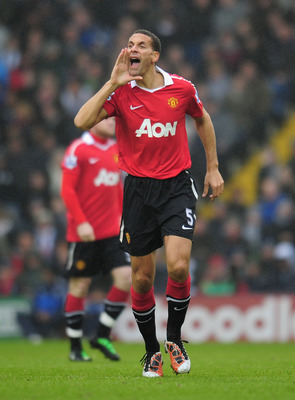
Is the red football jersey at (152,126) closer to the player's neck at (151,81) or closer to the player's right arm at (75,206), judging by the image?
the player's neck at (151,81)

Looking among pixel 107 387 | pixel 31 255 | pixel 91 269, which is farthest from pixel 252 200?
pixel 107 387

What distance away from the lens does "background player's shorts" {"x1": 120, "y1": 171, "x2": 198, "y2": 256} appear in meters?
6.48

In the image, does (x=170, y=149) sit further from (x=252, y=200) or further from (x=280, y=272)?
(x=252, y=200)

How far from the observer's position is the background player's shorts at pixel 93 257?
9.31m

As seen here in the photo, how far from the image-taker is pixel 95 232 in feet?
30.6

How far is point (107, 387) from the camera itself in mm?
→ 5719


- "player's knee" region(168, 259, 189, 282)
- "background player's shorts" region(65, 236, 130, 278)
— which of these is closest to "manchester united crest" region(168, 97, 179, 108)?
"player's knee" region(168, 259, 189, 282)

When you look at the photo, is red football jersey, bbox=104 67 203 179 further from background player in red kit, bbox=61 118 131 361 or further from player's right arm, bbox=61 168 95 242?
background player in red kit, bbox=61 118 131 361

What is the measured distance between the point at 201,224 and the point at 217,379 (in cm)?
913

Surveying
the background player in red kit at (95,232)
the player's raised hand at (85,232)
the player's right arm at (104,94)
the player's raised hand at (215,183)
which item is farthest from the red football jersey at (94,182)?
the player's right arm at (104,94)

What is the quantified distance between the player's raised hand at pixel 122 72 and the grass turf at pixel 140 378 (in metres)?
2.26

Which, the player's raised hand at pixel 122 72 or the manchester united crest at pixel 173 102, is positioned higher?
the player's raised hand at pixel 122 72

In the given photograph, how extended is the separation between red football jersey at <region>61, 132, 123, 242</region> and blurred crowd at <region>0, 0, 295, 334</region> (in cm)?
492


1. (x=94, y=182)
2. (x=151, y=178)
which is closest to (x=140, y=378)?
(x=151, y=178)
